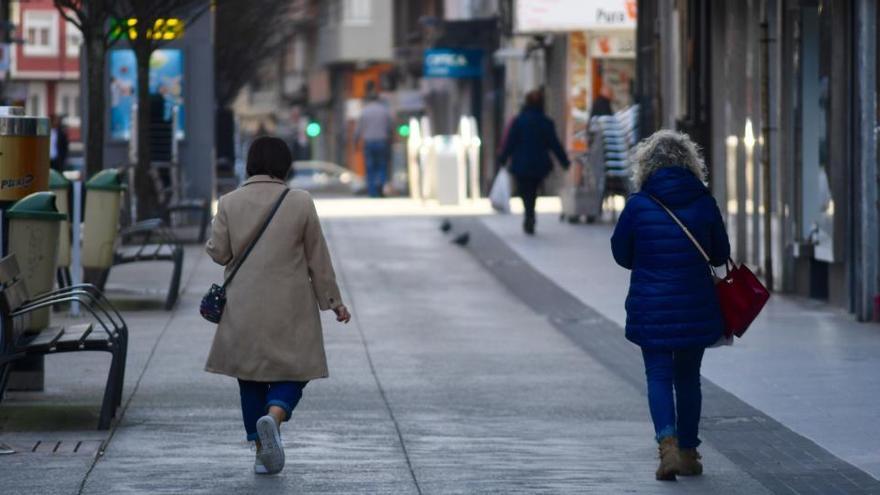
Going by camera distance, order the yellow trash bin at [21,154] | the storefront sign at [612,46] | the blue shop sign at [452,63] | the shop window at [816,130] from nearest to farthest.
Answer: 1. the yellow trash bin at [21,154]
2. the shop window at [816,130]
3. the storefront sign at [612,46]
4. the blue shop sign at [452,63]

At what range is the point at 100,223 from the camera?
16.2m

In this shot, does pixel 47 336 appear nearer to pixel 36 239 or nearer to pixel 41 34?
pixel 36 239

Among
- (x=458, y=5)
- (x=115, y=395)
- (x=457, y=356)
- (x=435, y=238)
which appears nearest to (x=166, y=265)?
(x=435, y=238)

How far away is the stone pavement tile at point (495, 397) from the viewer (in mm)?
9281

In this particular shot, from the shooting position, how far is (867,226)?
15.8 metres

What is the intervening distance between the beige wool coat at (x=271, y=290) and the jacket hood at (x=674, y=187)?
4.72ft

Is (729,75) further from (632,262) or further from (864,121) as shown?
(632,262)

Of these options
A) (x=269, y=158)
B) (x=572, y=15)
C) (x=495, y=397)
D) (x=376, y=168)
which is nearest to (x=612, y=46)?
(x=572, y=15)

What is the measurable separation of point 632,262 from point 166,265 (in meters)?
12.6

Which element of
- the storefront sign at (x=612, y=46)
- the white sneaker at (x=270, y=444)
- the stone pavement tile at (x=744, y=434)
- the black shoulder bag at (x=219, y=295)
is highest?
the storefront sign at (x=612, y=46)

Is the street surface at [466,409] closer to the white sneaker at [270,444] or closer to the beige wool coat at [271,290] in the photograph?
the white sneaker at [270,444]

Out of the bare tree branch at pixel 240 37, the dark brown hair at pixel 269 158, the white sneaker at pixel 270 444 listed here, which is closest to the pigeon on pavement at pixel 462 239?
the dark brown hair at pixel 269 158

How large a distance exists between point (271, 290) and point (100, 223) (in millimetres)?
7024

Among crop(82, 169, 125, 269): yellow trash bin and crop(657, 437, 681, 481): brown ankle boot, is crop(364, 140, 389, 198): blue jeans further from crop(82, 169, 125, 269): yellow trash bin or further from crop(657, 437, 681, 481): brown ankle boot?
crop(657, 437, 681, 481): brown ankle boot
